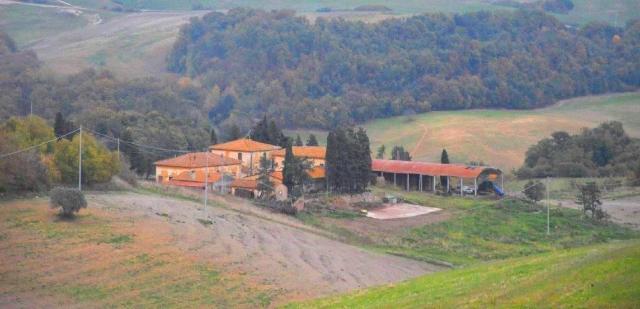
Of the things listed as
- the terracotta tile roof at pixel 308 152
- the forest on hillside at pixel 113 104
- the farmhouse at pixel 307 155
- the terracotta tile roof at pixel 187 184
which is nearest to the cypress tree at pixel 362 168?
the farmhouse at pixel 307 155

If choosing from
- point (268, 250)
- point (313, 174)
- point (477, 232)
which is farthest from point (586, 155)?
point (268, 250)

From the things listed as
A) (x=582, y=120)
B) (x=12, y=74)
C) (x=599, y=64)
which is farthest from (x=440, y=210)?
(x=599, y=64)

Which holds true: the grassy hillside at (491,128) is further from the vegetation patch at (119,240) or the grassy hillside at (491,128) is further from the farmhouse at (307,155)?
the vegetation patch at (119,240)

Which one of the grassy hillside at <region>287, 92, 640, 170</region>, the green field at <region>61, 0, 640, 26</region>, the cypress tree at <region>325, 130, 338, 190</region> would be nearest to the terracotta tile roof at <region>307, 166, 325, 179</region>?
the cypress tree at <region>325, 130, 338, 190</region>

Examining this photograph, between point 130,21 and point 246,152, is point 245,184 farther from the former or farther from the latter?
point 130,21

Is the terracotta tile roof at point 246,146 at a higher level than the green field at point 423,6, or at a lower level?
lower
